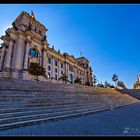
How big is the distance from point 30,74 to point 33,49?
953 centimetres

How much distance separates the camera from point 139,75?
109062 mm

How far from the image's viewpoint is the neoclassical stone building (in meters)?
34.9

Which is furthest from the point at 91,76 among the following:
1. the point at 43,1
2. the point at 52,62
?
the point at 43,1

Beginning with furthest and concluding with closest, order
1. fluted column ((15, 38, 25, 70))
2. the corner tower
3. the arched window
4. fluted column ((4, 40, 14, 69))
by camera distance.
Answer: the arched window, fluted column ((15, 38, 25, 70)), fluted column ((4, 40, 14, 69)), the corner tower

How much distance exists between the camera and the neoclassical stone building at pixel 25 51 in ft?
114

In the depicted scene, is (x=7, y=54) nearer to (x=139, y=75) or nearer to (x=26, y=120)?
(x=26, y=120)

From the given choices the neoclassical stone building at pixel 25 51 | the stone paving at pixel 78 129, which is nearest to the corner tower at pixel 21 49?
the neoclassical stone building at pixel 25 51

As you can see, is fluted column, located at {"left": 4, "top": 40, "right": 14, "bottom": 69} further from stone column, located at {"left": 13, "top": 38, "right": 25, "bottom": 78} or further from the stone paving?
the stone paving

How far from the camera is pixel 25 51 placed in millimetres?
37531

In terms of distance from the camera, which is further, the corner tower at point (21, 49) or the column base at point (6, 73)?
the corner tower at point (21, 49)

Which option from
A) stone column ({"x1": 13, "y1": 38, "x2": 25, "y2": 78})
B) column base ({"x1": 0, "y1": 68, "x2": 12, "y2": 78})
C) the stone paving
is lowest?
the stone paving

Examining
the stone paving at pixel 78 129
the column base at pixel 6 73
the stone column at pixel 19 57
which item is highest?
the stone column at pixel 19 57

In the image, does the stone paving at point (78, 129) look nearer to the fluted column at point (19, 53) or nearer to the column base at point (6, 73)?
the column base at point (6, 73)

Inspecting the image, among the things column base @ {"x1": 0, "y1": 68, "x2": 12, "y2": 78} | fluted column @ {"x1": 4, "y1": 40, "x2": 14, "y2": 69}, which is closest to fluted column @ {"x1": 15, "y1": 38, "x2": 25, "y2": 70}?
fluted column @ {"x1": 4, "y1": 40, "x2": 14, "y2": 69}
